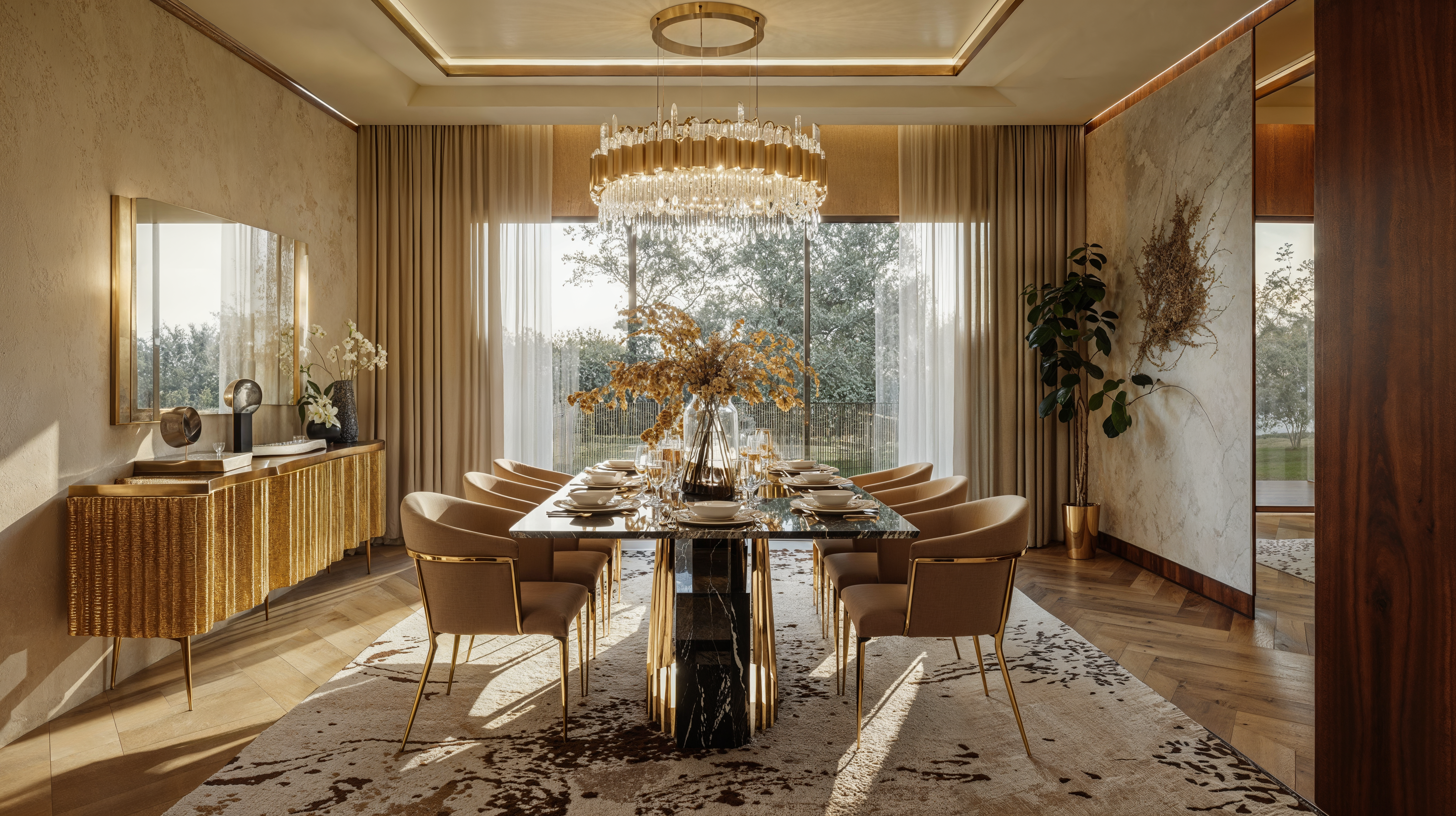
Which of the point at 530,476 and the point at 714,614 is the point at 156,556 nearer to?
the point at 530,476

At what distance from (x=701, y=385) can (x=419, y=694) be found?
141cm

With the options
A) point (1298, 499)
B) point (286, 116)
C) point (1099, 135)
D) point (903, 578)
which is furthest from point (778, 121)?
point (1298, 499)

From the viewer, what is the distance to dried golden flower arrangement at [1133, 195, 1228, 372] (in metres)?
4.59

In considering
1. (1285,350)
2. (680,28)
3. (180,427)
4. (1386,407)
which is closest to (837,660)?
(1386,407)

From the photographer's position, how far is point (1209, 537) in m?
4.59

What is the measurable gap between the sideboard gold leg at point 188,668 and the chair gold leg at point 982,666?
114 inches

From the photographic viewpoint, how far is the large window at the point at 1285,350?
538 centimetres

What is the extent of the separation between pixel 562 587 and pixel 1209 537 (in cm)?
358

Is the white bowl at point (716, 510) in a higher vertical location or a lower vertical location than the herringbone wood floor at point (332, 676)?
higher

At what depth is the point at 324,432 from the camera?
487cm

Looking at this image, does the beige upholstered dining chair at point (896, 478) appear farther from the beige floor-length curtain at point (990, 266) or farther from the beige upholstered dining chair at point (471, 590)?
the beige upholstered dining chair at point (471, 590)

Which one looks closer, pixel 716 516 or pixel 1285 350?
pixel 716 516

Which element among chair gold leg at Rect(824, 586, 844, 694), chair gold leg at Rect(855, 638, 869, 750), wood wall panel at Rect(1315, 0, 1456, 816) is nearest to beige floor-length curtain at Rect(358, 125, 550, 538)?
chair gold leg at Rect(824, 586, 844, 694)

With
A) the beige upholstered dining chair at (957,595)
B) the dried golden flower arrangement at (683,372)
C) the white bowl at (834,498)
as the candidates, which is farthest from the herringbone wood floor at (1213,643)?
the dried golden flower arrangement at (683,372)
